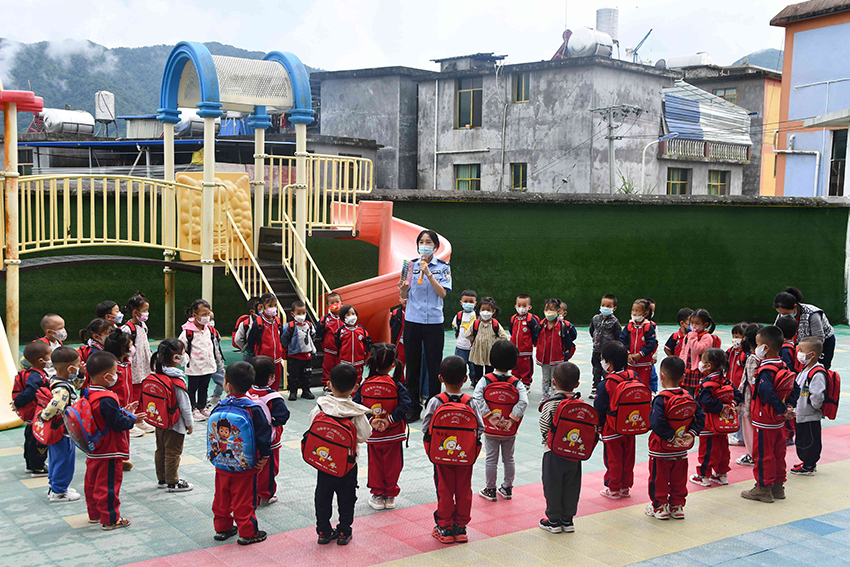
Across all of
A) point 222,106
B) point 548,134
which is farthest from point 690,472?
point 548,134

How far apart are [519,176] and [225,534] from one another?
2091 cm

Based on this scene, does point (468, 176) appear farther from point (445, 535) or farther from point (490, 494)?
point (445, 535)

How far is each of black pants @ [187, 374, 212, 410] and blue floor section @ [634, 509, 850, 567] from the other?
4.63 metres

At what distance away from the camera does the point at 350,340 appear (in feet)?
27.1

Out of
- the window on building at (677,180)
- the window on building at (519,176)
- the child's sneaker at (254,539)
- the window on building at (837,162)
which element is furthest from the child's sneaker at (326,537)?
the window on building at (677,180)

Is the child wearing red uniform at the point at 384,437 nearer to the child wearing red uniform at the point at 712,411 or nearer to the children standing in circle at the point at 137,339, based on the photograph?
the child wearing red uniform at the point at 712,411

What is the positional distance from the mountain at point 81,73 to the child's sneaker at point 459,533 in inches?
1794

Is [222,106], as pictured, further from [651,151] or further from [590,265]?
[651,151]

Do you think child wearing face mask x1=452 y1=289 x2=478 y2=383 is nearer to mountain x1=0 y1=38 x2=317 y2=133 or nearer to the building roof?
the building roof

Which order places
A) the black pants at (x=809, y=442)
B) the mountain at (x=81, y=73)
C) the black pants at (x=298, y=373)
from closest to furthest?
the black pants at (x=809, y=442) → the black pants at (x=298, y=373) → the mountain at (x=81, y=73)

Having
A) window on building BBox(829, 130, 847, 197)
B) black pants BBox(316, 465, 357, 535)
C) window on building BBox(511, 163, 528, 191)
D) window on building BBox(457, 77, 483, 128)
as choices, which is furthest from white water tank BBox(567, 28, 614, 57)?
black pants BBox(316, 465, 357, 535)

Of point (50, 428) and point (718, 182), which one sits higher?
point (718, 182)

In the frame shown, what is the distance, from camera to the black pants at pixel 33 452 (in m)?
5.97

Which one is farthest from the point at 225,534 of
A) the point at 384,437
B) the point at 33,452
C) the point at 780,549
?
the point at 780,549
